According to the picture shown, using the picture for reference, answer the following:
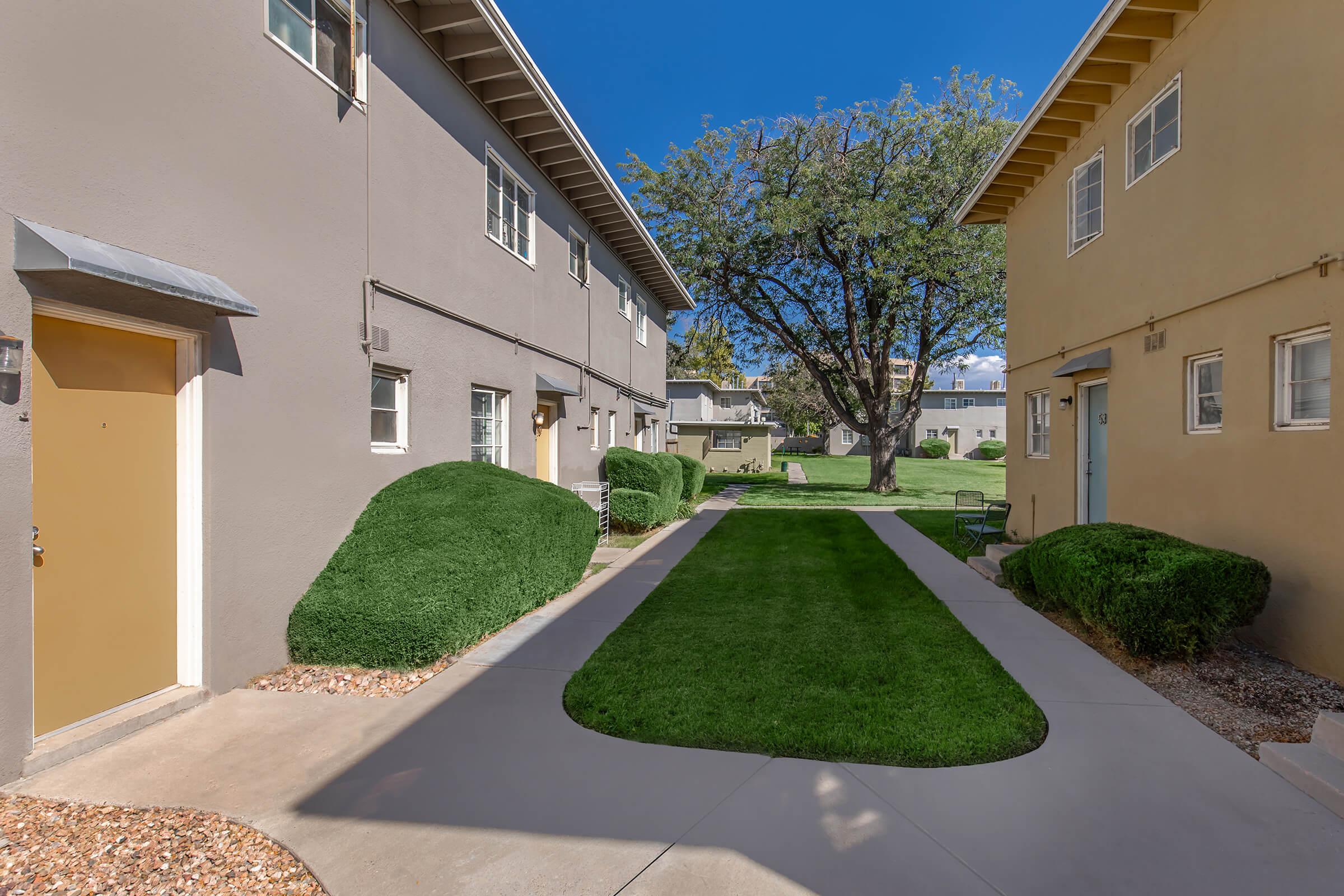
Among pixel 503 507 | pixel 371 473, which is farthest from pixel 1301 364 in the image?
pixel 371 473

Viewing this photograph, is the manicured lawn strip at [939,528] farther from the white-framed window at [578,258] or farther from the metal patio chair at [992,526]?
the white-framed window at [578,258]

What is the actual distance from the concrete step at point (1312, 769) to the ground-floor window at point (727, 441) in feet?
98.3

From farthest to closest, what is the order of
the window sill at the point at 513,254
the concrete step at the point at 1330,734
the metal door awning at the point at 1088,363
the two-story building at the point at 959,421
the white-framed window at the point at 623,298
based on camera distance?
1. the two-story building at the point at 959,421
2. the white-framed window at the point at 623,298
3. the window sill at the point at 513,254
4. the metal door awning at the point at 1088,363
5. the concrete step at the point at 1330,734

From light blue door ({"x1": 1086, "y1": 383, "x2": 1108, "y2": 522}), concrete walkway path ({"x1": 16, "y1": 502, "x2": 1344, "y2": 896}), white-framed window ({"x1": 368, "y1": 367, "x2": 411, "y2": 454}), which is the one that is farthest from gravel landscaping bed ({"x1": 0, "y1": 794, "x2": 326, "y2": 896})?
light blue door ({"x1": 1086, "y1": 383, "x2": 1108, "y2": 522})

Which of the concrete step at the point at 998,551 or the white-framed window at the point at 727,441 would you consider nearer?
the concrete step at the point at 998,551

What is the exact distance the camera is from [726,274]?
20500 mm

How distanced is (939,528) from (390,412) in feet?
34.7

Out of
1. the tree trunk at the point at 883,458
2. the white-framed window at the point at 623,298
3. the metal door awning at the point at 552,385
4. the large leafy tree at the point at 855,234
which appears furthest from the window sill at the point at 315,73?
the tree trunk at the point at 883,458

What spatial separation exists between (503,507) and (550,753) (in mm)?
2911

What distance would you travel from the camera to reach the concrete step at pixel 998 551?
→ 8555mm

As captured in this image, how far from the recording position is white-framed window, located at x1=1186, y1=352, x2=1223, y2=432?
594cm

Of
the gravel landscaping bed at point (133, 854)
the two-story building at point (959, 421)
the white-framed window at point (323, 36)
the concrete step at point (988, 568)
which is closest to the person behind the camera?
the gravel landscaping bed at point (133, 854)

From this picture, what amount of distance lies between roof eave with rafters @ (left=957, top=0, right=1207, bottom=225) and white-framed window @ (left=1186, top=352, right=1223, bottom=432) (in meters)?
3.31

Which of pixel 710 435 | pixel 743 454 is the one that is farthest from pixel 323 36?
pixel 743 454
